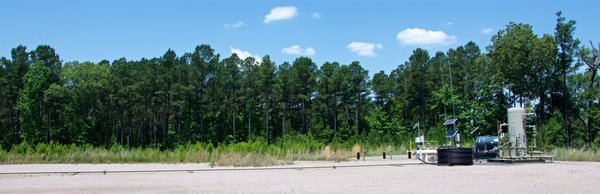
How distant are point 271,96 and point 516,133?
4976cm

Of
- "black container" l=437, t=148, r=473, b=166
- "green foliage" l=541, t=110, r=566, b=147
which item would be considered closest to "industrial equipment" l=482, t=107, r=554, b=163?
"black container" l=437, t=148, r=473, b=166

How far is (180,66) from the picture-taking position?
64.9 metres

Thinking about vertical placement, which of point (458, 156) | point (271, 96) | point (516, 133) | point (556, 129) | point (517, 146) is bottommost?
point (458, 156)

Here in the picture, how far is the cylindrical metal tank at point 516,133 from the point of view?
2523 centimetres

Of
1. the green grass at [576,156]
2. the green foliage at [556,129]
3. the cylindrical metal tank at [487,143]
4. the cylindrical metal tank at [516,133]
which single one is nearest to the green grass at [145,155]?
the cylindrical metal tank at [487,143]

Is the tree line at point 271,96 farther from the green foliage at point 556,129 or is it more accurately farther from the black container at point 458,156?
the black container at point 458,156

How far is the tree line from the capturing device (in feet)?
171

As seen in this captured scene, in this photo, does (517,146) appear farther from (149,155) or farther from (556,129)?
(556,129)

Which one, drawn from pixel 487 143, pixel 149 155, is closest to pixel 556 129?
pixel 487 143

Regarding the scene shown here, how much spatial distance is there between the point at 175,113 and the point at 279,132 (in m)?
14.8

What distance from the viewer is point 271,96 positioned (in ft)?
241

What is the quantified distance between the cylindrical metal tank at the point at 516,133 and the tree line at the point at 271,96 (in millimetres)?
24574

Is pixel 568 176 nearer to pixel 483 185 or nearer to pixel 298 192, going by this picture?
pixel 483 185

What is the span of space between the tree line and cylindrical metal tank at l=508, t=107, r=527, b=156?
80.6ft
